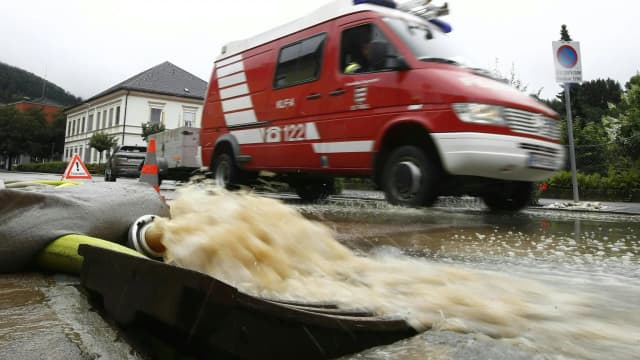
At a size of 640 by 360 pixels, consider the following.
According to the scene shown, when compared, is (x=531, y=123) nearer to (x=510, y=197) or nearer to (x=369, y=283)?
(x=510, y=197)

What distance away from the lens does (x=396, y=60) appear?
4.69 m

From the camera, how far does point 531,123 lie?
14.4 ft

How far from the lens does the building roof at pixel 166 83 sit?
47.3m

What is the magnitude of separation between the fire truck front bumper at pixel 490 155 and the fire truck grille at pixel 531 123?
0.09 meters

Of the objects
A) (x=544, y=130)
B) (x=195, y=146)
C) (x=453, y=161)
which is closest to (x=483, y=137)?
(x=453, y=161)

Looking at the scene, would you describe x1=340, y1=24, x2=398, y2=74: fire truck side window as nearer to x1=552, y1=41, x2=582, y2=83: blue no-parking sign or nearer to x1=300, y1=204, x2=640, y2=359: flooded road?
x1=300, y1=204, x2=640, y2=359: flooded road

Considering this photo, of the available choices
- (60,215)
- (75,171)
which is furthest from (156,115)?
(60,215)

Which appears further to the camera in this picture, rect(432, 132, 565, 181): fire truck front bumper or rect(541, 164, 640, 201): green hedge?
rect(541, 164, 640, 201): green hedge

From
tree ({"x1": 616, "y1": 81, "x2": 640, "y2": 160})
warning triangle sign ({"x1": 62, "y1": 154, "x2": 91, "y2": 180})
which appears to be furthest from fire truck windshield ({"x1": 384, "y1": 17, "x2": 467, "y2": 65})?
tree ({"x1": 616, "y1": 81, "x2": 640, "y2": 160})

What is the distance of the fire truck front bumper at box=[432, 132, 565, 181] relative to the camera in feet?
13.6

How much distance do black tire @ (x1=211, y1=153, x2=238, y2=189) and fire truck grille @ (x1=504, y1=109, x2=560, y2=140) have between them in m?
4.10

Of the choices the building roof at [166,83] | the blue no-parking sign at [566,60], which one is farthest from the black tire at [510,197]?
the building roof at [166,83]

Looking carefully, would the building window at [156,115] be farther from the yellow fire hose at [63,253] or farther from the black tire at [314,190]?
the yellow fire hose at [63,253]

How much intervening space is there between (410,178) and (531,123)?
1.18 metres
